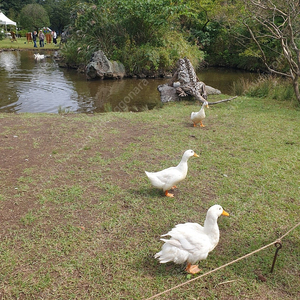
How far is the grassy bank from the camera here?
2.69 metres

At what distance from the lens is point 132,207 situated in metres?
3.80

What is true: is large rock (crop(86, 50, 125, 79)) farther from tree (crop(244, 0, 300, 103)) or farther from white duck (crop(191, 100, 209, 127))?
white duck (crop(191, 100, 209, 127))

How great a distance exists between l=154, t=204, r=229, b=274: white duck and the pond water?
754 centimetres

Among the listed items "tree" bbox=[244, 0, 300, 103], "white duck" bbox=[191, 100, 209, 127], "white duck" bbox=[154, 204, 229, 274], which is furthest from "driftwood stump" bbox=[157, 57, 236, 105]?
"white duck" bbox=[154, 204, 229, 274]

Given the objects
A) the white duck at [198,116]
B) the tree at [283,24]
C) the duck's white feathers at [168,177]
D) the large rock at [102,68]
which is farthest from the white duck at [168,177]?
the large rock at [102,68]

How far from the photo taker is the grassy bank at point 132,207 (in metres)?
2.69

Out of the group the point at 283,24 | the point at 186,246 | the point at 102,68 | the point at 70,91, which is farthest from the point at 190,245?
the point at 102,68

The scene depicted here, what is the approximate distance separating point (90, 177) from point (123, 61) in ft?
47.7

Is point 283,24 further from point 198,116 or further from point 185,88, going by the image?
point 198,116

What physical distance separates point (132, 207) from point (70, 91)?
10576 mm

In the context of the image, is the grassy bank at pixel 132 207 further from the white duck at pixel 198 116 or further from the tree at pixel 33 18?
the tree at pixel 33 18

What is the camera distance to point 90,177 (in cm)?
456

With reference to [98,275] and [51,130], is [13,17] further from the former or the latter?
[98,275]

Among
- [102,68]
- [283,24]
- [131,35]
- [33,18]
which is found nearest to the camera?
[283,24]
